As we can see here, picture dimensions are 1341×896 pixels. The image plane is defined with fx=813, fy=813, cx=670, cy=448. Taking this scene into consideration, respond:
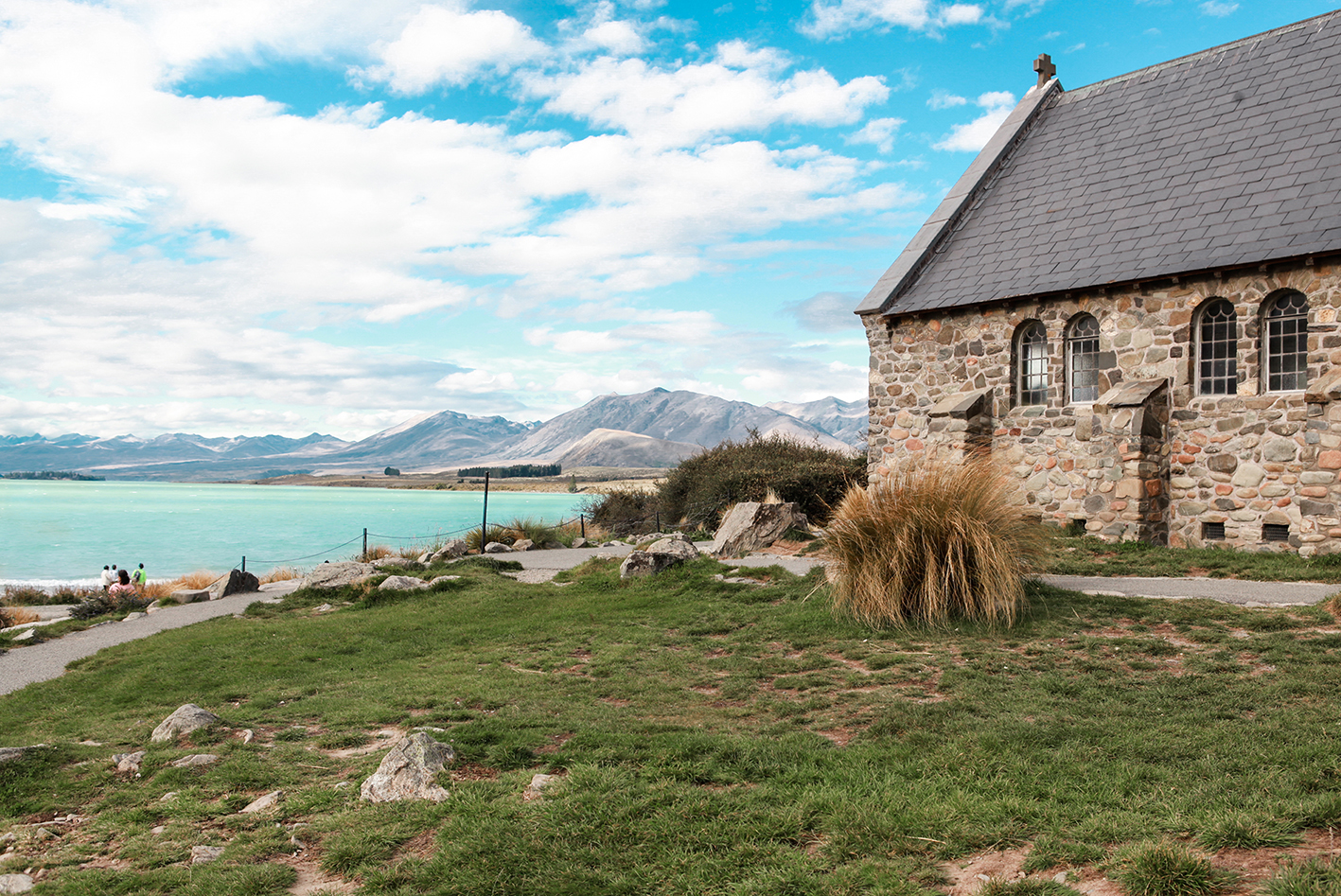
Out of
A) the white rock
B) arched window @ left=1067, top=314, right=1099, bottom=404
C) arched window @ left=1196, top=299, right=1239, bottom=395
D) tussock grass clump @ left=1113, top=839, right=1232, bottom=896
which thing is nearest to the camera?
tussock grass clump @ left=1113, top=839, right=1232, bottom=896

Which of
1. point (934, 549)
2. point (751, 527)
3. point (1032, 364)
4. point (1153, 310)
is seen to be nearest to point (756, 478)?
point (751, 527)

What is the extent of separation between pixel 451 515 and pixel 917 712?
61.3 m

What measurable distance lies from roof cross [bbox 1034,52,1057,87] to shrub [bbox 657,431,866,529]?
374 inches

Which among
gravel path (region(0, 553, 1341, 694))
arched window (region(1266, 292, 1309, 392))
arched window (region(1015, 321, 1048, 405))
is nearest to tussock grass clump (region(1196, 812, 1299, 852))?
gravel path (region(0, 553, 1341, 694))

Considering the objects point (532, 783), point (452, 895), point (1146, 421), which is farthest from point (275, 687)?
point (1146, 421)

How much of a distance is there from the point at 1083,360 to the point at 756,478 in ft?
26.5

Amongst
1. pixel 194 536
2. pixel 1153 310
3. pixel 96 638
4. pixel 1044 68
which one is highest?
pixel 1044 68

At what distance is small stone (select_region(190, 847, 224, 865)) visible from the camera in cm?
393

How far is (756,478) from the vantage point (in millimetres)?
20031

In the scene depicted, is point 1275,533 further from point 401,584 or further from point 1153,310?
point 401,584

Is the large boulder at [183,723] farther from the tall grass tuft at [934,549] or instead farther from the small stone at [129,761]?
the tall grass tuft at [934,549]

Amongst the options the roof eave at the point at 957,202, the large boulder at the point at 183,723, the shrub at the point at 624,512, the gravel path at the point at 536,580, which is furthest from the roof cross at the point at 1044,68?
the large boulder at the point at 183,723

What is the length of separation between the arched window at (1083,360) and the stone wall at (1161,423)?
190 mm

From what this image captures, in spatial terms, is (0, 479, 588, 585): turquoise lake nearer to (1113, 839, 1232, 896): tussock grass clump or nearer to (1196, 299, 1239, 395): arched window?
(1196, 299, 1239, 395): arched window
